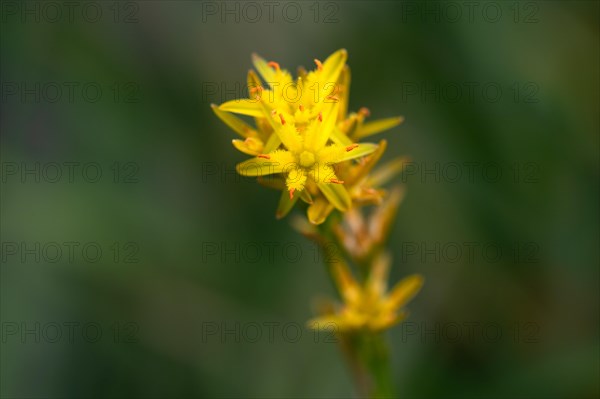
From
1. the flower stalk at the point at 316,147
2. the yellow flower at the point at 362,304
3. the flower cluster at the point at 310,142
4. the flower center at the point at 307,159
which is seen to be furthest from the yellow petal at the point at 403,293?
the flower center at the point at 307,159

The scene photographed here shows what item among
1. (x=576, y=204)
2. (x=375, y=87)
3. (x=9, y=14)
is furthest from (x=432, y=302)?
Answer: (x=9, y=14)

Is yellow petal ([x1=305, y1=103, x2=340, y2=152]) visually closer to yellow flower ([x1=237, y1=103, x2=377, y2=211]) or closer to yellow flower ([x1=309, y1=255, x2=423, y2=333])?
yellow flower ([x1=237, y1=103, x2=377, y2=211])

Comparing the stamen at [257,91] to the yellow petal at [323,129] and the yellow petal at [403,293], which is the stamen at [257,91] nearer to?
the yellow petal at [323,129]

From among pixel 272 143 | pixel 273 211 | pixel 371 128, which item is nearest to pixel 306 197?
pixel 272 143

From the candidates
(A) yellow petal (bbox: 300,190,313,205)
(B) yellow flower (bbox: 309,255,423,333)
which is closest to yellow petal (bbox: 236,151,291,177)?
(A) yellow petal (bbox: 300,190,313,205)

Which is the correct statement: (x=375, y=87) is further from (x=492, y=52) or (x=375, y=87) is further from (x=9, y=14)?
(x=9, y=14)

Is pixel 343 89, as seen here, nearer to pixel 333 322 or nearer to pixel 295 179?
pixel 295 179
